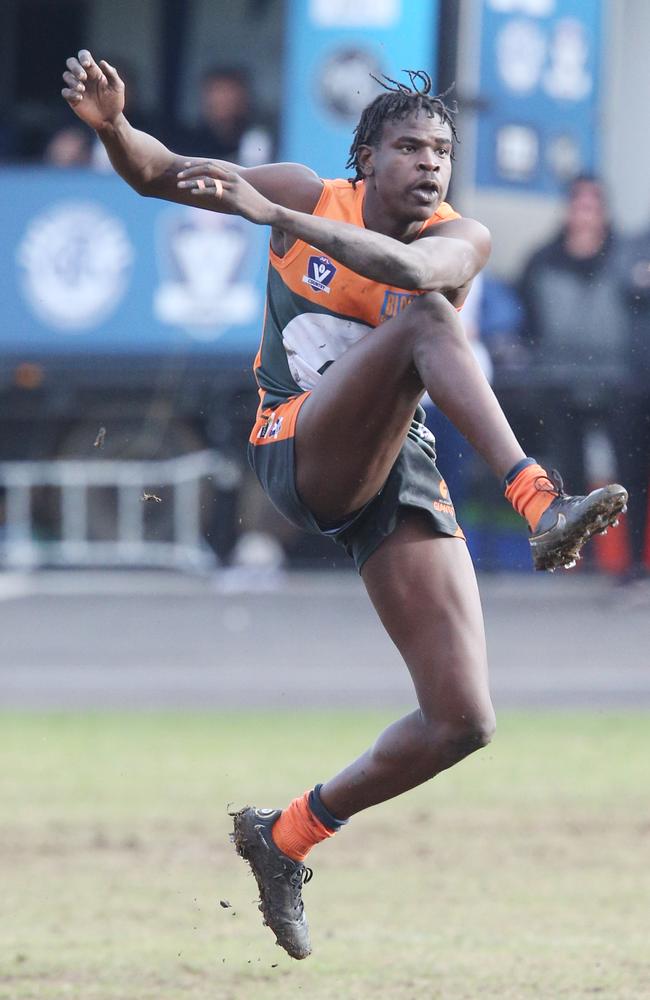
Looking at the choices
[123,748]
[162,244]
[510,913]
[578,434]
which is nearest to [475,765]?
[123,748]

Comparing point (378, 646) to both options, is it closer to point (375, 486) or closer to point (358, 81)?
point (358, 81)

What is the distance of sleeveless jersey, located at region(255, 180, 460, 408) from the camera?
5.10m

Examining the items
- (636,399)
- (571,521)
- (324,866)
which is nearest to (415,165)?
(571,521)

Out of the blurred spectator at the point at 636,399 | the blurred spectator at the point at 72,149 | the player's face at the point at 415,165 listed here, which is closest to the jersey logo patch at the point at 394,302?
the player's face at the point at 415,165

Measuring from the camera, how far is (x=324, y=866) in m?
→ 8.17

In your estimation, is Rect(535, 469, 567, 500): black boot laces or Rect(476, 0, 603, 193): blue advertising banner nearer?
Rect(535, 469, 567, 500): black boot laces

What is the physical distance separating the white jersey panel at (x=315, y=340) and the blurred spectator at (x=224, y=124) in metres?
8.91

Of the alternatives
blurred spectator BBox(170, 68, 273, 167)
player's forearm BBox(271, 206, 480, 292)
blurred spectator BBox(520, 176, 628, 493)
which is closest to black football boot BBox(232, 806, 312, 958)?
player's forearm BBox(271, 206, 480, 292)

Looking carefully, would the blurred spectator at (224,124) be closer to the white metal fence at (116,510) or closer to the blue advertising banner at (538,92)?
the blue advertising banner at (538,92)

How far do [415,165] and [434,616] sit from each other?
1336 millimetres

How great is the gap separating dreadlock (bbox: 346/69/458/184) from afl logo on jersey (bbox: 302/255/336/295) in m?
0.31

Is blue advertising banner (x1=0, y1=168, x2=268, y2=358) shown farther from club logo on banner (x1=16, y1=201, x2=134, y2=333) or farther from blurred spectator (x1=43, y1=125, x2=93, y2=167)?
blurred spectator (x1=43, y1=125, x2=93, y2=167)

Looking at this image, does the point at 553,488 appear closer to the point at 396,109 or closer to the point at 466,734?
the point at 466,734

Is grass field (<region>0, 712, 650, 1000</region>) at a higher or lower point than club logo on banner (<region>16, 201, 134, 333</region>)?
lower
